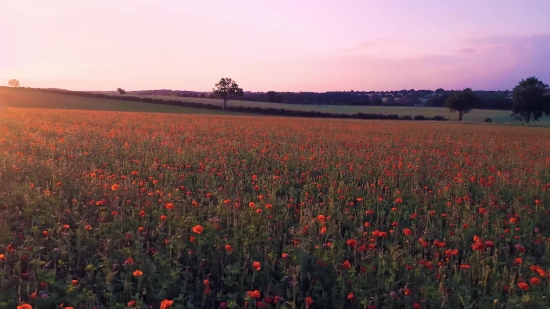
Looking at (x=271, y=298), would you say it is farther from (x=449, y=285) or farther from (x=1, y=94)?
(x=1, y=94)

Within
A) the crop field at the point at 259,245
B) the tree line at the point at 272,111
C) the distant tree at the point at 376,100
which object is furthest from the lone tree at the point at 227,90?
the crop field at the point at 259,245

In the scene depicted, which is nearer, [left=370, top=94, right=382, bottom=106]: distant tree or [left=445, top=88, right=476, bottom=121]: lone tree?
[left=445, top=88, right=476, bottom=121]: lone tree

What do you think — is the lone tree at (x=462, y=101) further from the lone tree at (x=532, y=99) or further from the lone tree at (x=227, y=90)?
the lone tree at (x=227, y=90)

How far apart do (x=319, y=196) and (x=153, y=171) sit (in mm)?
3205

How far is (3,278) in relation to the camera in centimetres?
350

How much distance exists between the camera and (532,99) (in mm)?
59938

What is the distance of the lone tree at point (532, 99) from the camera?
60.1 metres

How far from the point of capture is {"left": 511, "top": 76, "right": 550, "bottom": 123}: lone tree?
60.1m

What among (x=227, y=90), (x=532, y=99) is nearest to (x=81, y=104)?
(x=227, y=90)

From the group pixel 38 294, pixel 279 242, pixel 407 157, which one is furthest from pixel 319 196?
pixel 407 157

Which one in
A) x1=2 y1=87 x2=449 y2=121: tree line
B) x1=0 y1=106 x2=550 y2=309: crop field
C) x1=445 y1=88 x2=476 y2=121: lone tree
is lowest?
x1=0 y1=106 x2=550 y2=309: crop field

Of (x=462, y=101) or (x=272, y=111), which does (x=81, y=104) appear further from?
(x=462, y=101)

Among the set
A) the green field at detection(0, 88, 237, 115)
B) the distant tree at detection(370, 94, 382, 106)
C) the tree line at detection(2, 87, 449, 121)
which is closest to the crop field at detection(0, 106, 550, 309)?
the green field at detection(0, 88, 237, 115)

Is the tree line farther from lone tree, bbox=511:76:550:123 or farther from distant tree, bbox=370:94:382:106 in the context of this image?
distant tree, bbox=370:94:382:106
